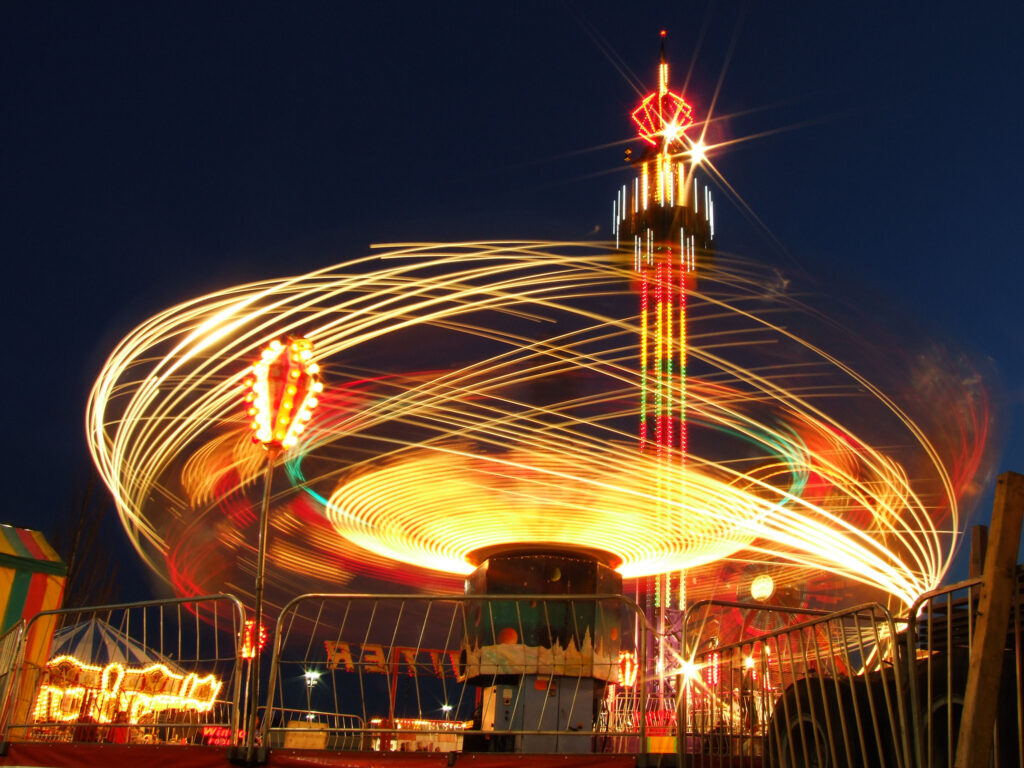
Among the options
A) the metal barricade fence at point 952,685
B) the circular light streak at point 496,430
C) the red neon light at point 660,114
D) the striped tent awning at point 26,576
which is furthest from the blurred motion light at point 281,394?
the red neon light at point 660,114

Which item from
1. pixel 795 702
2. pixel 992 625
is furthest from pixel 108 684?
pixel 992 625

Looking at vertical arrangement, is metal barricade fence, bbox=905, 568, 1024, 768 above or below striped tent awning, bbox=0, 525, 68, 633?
below

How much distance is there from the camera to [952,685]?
599cm

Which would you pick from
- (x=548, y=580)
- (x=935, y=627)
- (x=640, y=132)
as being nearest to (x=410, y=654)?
(x=640, y=132)

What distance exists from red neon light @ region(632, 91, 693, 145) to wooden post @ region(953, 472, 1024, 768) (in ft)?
102

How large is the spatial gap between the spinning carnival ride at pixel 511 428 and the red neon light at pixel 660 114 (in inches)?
667

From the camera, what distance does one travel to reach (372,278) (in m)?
15.9

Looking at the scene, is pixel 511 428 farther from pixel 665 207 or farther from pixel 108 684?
pixel 665 207

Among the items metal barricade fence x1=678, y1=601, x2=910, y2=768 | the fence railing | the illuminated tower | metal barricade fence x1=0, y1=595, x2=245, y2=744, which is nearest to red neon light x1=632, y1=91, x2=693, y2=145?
the illuminated tower

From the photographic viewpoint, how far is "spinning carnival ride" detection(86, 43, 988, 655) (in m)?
14.1

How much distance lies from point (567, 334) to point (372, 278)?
354cm

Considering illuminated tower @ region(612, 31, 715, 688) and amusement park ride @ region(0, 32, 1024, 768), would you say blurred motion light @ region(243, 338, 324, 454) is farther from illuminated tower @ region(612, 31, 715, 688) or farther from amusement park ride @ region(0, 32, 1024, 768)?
illuminated tower @ region(612, 31, 715, 688)

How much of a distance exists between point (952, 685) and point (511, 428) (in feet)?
28.8

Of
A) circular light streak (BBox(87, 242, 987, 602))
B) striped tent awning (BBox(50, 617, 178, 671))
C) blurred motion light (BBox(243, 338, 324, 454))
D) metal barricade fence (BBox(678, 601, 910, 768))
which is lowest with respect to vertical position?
metal barricade fence (BBox(678, 601, 910, 768))
